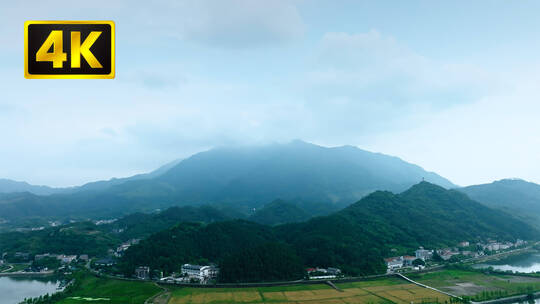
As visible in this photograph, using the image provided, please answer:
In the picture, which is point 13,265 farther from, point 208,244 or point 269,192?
point 269,192

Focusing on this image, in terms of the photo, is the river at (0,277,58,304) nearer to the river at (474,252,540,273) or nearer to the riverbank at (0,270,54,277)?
the riverbank at (0,270,54,277)

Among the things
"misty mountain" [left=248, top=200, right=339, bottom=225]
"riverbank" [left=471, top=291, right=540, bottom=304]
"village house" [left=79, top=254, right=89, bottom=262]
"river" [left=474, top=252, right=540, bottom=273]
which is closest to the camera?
"riverbank" [left=471, top=291, right=540, bottom=304]

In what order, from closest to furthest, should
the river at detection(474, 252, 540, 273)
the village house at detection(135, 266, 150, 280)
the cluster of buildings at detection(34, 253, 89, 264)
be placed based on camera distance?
the village house at detection(135, 266, 150, 280), the river at detection(474, 252, 540, 273), the cluster of buildings at detection(34, 253, 89, 264)

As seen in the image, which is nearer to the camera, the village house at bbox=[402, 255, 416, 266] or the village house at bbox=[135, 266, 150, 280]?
the village house at bbox=[135, 266, 150, 280]

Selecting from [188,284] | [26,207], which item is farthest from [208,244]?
[26,207]

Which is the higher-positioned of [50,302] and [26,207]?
[26,207]

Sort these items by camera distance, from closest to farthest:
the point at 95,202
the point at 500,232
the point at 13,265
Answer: the point at 13,265, the point at 500,232, the point at 95,202

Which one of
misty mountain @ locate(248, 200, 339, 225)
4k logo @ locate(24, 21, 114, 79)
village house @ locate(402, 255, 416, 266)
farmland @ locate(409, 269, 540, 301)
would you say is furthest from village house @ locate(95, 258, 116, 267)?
4k logo @ locate(24, 21, 114, 79)
